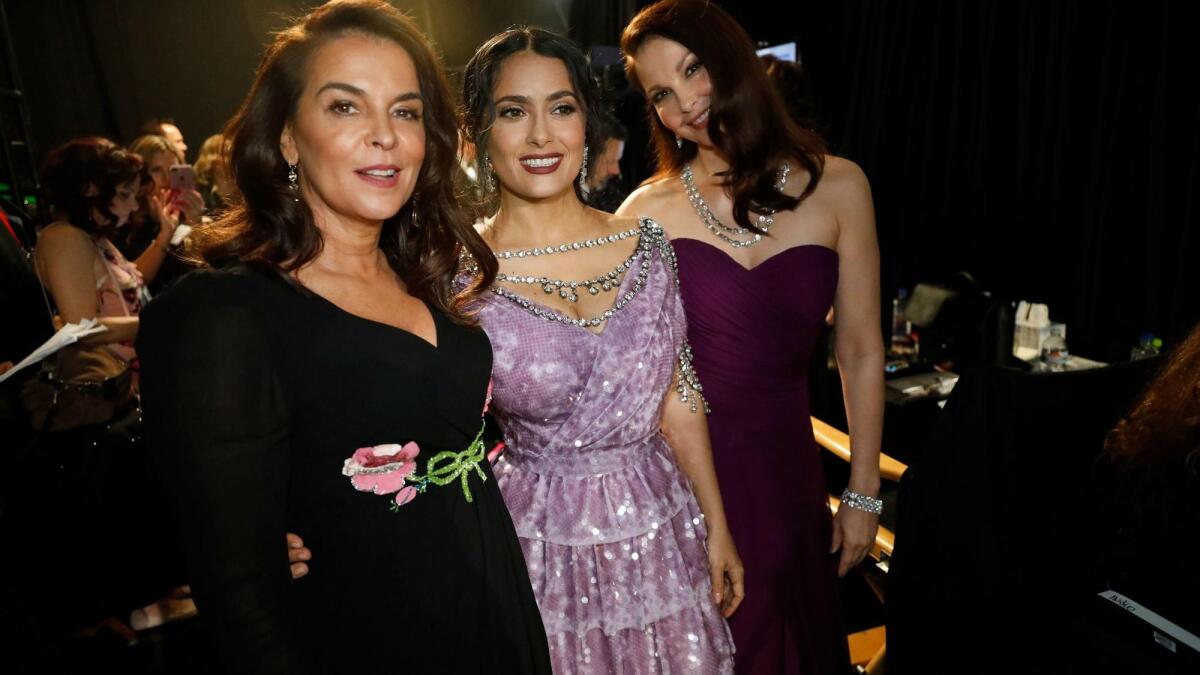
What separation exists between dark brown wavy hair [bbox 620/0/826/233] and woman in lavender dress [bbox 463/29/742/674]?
0.29 meters

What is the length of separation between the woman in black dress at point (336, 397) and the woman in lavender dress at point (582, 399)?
14cm

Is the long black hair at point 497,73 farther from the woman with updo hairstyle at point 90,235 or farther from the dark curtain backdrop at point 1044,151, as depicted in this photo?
the dark curtain backdrop at point 1044,151

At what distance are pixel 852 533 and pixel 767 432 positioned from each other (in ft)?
1.10

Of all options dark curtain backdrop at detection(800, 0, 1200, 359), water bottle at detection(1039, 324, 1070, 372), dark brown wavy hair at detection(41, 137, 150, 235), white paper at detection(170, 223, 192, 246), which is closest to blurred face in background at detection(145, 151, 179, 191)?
white paper at detection(170, 223, 192, 246)

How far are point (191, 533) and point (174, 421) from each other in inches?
5.2

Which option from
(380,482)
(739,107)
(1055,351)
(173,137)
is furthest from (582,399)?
(173,137)

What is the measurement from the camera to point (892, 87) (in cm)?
433

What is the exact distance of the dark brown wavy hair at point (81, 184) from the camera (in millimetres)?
2752

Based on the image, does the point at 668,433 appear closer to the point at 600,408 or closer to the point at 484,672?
the point at 600,408

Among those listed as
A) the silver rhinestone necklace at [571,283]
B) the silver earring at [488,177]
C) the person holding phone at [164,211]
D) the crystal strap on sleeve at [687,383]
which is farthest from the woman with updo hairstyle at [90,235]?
the crystal strap on sleeve at [687,383]

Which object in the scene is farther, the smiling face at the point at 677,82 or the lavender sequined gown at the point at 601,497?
the smiling face at the point at 677,82

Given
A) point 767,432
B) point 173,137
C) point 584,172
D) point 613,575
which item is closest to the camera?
point 613,575

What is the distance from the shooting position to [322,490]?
1.00 m

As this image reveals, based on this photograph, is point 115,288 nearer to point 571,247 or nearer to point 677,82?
point 571,247
